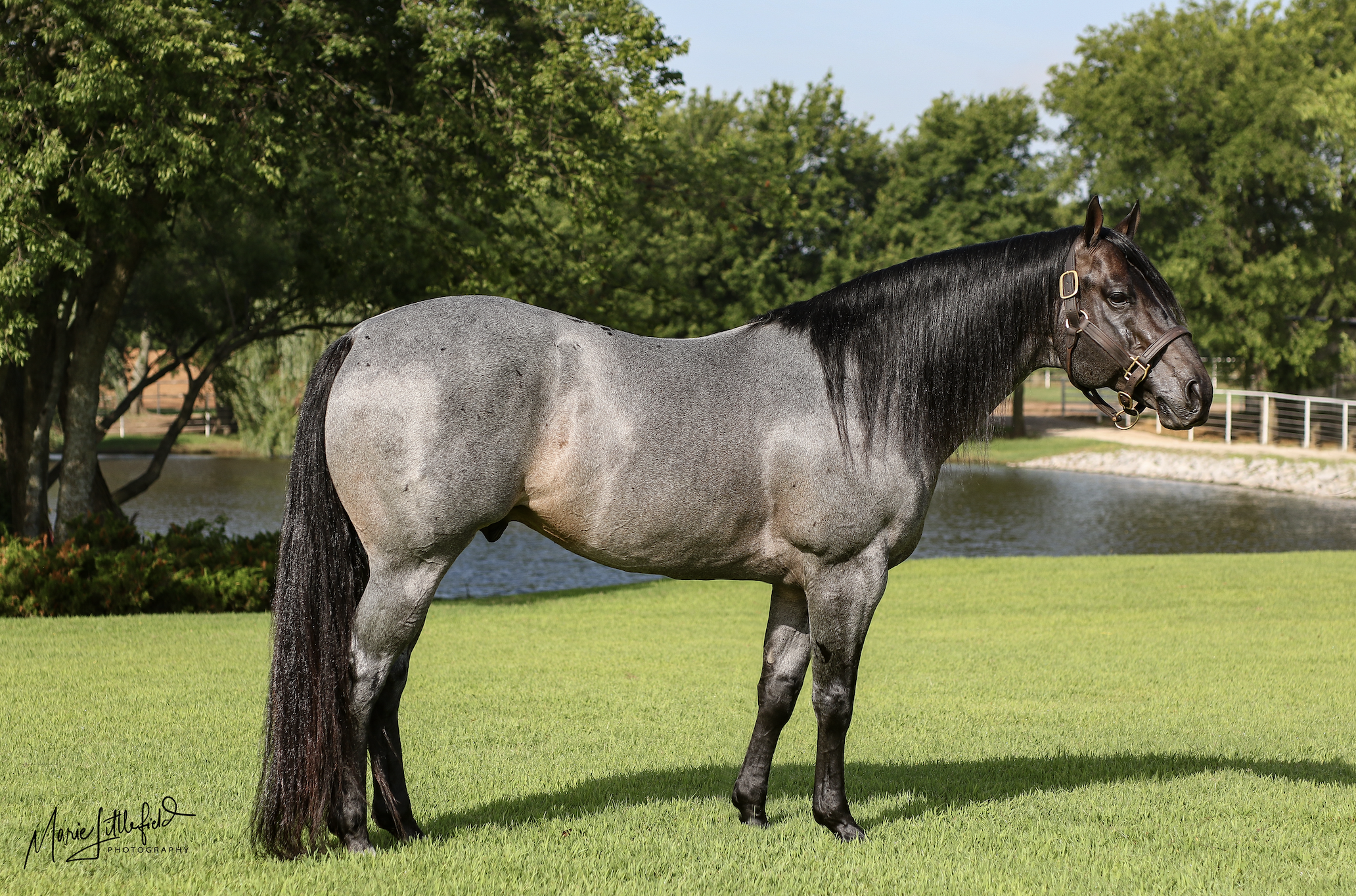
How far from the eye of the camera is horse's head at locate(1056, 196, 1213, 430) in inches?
146

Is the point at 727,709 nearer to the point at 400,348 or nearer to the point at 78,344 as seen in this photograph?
the point at 400,348

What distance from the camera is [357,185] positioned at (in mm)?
11102

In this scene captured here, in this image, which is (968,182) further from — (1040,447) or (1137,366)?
(1137,366)

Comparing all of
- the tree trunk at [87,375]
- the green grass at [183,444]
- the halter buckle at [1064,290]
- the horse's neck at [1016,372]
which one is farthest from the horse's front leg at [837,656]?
the green grass at [183,444]

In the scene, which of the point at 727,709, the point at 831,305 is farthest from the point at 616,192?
the point at 831,305

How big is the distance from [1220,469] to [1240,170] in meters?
9.20

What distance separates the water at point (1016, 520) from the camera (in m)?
16.4

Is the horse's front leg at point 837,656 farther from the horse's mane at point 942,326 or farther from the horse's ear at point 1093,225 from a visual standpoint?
the horse's ear at point 1093,225

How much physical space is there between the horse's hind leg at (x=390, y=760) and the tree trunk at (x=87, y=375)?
8.52 m

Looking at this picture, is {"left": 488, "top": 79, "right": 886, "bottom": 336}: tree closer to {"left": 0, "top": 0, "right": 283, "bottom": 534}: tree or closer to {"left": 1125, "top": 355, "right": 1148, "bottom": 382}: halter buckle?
{"left": 0, "top": 0, "right": 283, "bottom": 534}: tree

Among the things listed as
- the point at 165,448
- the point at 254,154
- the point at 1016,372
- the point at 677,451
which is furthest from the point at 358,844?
the point at 165,448

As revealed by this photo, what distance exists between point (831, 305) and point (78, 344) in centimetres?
974

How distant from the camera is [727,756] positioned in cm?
516

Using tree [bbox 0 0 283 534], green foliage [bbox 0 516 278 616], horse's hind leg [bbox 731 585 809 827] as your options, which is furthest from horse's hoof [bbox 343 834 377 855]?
green foliage [bbox 0 516 278 616]
